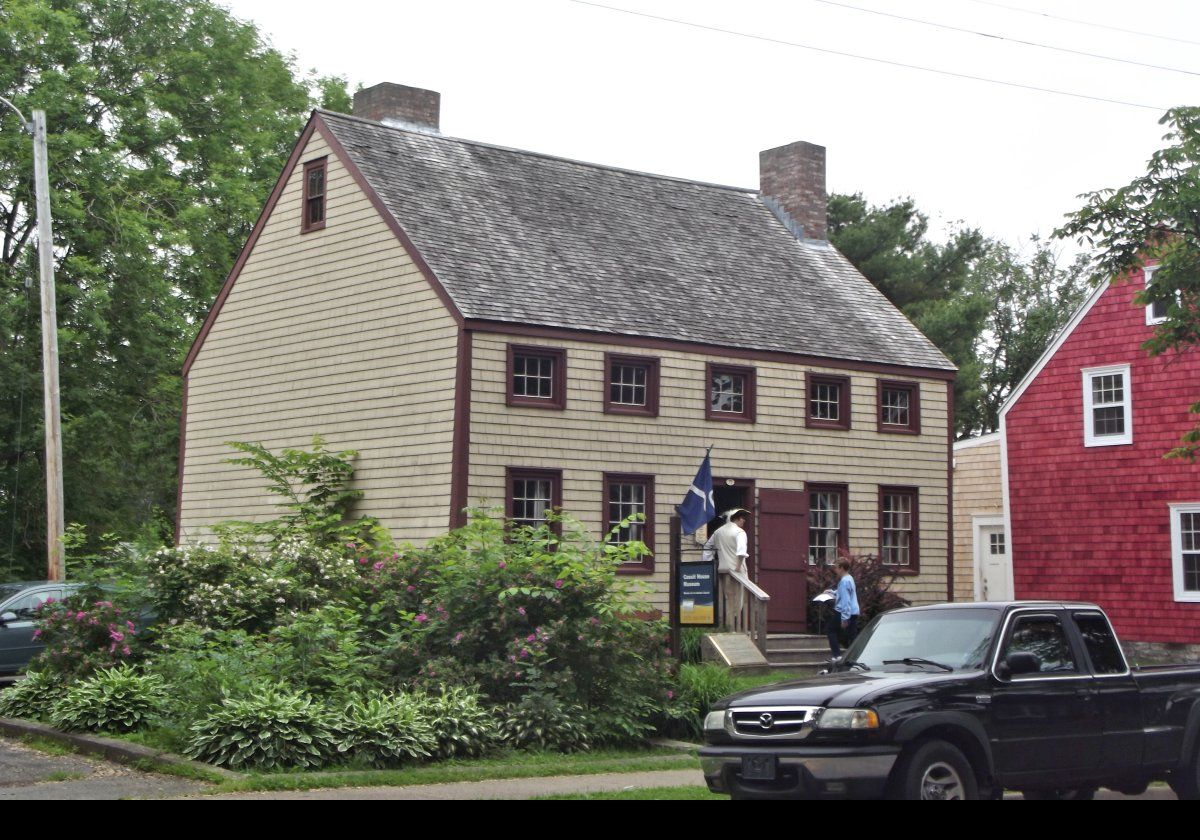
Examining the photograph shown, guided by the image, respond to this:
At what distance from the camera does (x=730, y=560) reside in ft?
71.4

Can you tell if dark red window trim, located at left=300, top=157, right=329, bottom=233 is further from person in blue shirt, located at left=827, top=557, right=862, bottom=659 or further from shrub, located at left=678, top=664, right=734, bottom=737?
shrub, located at left=678, top=664, right=734, bottom=737

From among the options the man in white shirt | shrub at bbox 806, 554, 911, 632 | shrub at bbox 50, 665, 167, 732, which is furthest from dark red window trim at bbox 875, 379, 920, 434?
shrub at bbox 50, 665, 167, 732

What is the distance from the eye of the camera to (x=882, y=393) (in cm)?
2716

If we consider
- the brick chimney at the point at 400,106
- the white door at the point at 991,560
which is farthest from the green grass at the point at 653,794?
the white door at the point at 991,560

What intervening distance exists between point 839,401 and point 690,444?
12.2 ft

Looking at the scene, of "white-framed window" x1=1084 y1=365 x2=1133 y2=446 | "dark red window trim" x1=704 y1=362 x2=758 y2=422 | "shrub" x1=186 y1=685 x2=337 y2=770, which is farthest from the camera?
"white-framed window" x1=1084 y1=365 x2=1133 y2=446

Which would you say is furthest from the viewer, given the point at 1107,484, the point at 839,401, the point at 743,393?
the point at 1107,484

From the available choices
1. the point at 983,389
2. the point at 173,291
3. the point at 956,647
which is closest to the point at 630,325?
the point at 956,647

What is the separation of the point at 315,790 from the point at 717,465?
1348 centimetres

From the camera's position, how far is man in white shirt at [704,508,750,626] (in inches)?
858

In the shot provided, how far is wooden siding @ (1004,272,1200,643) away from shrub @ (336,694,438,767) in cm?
1797

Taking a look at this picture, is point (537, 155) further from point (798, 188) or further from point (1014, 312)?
point (1014, 312)

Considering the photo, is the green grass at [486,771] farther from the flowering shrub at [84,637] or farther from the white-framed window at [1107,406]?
the white-framed window at [1107,406]

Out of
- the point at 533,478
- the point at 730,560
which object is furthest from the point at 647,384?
the point at 730,560
